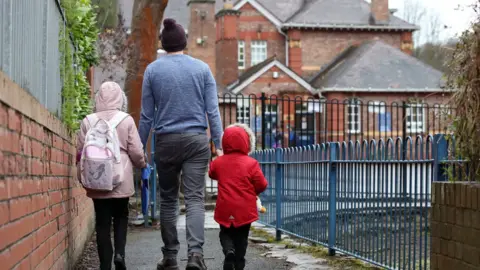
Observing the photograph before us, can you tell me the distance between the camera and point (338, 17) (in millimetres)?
57312

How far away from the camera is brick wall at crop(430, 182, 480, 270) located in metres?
5.61

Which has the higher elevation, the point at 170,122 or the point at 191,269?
the point at 170,122

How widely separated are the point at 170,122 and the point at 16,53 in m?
2.68

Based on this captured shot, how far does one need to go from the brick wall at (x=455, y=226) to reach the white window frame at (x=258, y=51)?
51498 mm

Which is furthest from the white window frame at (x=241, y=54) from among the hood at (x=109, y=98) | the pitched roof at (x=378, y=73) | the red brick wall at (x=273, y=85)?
the hood at (x=109, y=98)

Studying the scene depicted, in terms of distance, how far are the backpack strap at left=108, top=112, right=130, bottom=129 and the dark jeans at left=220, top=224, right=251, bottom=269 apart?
1179mm

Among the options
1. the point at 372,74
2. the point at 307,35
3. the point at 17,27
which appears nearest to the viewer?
the point at 17,27

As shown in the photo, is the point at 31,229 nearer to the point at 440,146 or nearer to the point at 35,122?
the point at 35,122

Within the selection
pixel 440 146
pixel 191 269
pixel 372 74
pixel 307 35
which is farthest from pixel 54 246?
pixel 307 35

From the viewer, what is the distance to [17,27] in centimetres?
480

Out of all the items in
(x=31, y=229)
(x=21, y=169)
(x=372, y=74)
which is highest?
(x=372, y=74)

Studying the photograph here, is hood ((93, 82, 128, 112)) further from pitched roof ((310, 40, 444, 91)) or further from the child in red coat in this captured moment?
pitched roof ((310, 40, 444, 91))

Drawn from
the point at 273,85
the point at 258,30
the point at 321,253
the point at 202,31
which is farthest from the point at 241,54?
the point at 321,253

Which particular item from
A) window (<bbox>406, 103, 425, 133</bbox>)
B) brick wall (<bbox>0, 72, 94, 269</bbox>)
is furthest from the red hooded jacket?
window (<bbox>406, 103, 425, 133</bbox>)
